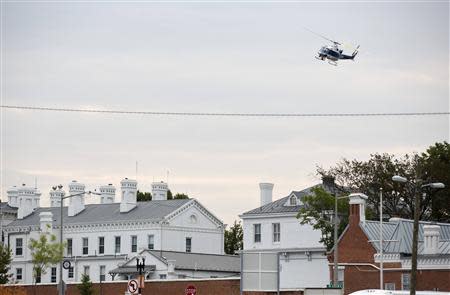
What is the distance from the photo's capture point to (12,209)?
142125mm

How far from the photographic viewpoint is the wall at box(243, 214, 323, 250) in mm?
111500

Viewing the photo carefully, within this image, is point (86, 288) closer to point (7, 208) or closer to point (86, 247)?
point (86, 247)

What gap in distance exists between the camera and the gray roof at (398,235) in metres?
82.3

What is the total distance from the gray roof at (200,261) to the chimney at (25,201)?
2950 cm

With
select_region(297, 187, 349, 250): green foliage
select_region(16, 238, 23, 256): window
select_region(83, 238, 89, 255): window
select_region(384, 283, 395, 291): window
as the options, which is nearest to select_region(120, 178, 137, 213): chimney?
select_region(83, 238, 89, 255): window

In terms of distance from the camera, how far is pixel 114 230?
126625mm

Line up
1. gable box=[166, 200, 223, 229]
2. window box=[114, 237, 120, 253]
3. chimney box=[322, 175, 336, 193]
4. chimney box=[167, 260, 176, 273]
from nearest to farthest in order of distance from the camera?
1. chimney box=[167, 260, 176, 273]
2. chimney box=[322, 175, 336, 193]
3. gable box=[166, 200, 223, 229]
4. window box=[114, 237, 120, 253]

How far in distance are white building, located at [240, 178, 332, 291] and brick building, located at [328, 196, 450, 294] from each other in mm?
17035

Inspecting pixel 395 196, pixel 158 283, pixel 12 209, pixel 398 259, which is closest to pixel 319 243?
pixel 395 196

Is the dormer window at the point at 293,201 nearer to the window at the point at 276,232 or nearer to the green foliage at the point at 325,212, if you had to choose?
the window at the point at 276,232

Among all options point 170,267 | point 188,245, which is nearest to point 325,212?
point 170,267

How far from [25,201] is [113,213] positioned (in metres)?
14.6

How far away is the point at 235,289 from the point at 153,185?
163 feet

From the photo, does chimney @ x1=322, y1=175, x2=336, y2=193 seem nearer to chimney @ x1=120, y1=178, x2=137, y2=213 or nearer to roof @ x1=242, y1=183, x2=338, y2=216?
roof @ x1=242, y1=183, x2=338, y2=216
